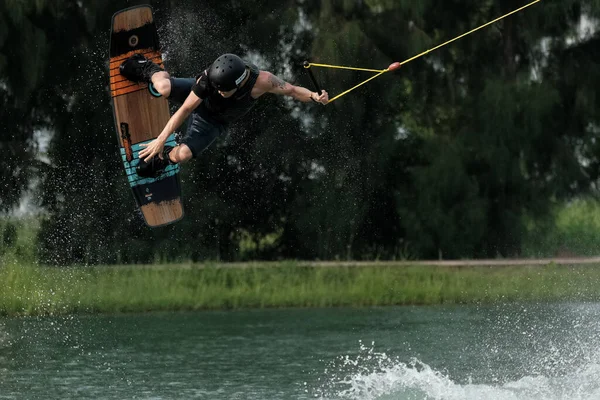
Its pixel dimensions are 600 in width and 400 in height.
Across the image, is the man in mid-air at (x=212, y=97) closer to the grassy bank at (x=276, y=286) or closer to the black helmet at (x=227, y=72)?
the black helmet at (x=227, y=72)

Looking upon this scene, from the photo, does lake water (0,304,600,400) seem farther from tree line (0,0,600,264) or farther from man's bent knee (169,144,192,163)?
tree line (0,0,600,264)

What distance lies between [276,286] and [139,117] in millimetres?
5099

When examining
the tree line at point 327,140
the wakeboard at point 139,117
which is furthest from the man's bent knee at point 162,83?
the tree line at point 327,140

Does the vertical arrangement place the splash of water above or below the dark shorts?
below

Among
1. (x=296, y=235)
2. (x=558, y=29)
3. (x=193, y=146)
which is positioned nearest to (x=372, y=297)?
(x=296, y=235)

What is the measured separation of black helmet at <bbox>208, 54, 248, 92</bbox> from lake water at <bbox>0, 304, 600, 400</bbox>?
2.34 metres

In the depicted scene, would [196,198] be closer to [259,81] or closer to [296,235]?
[296,235]

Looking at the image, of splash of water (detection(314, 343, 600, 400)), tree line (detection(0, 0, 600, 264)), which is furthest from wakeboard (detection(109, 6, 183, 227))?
tree line (detection(0, 0, 600, 264))

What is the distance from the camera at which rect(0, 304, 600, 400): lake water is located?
31.4 feet

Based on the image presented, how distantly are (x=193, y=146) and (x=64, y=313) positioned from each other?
5.72m

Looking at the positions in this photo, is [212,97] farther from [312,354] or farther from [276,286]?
[276,286]

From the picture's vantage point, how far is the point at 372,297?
48.3 feet

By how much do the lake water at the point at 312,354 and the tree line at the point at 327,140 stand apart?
1.99m

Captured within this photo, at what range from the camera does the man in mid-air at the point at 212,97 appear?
26.9 feet
